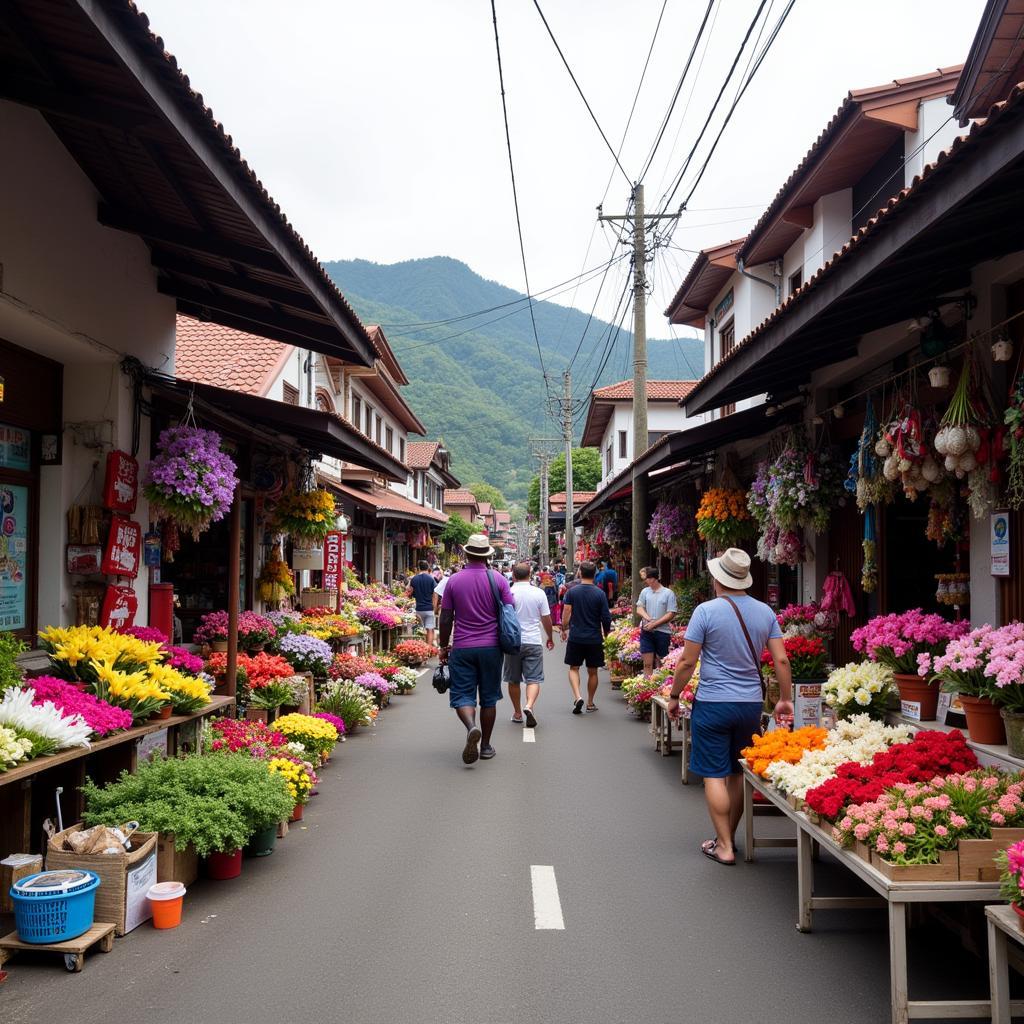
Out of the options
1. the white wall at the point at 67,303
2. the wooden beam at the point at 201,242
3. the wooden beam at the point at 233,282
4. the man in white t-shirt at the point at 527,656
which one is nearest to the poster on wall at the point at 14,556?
the white wall at the point at 67,303

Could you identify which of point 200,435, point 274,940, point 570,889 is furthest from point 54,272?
point 570,889

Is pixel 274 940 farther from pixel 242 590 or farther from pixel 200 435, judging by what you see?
pixel 242 590

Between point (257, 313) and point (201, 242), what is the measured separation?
2.26m

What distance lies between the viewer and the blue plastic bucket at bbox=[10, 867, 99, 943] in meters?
4.28

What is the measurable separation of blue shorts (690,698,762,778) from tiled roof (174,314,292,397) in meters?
11.4

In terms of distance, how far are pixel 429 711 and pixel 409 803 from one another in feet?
18.2

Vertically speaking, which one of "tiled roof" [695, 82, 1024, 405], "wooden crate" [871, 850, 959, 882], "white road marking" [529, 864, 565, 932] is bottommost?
"white road marking" [529, 864, 565, 932]

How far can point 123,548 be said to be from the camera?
760cm

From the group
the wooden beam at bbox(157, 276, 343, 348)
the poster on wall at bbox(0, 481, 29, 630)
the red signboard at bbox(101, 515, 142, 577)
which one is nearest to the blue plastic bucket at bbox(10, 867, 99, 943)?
the poster on wall at bbox(0, 481, 29, 630)

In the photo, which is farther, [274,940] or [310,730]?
[310,730]

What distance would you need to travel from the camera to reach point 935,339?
650 centimetres

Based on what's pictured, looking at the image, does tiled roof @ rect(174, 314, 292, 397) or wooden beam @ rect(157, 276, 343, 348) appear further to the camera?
tiled roof @ rect(174, 314, 292, 397)

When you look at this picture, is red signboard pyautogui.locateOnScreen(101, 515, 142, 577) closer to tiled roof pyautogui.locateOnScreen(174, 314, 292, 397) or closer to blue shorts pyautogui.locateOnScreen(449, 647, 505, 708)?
blue shorts pyautogui.locateOnScreen(449, 647, 505, 708)

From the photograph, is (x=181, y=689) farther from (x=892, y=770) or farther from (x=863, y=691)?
(x=863, y=691)
